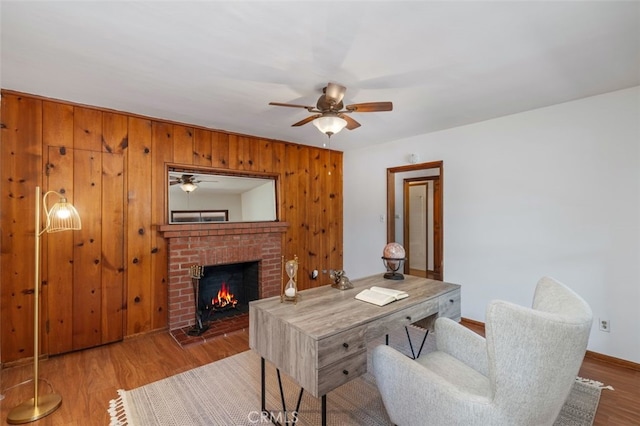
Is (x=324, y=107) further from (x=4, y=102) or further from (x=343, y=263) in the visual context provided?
(x=343, y=263)

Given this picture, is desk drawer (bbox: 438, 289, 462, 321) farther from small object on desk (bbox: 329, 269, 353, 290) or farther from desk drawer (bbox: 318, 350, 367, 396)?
desk drawer (bbox: 318, 350, 367, 396)

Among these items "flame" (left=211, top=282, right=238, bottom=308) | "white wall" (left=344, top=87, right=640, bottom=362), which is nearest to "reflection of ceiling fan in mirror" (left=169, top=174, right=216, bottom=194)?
"flame" (left=211, top=282, right=238, bottom=308)

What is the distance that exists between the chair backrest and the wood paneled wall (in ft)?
10.9

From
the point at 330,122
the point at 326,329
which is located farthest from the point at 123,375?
the point at 330,122

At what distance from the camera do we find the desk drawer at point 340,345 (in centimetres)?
139

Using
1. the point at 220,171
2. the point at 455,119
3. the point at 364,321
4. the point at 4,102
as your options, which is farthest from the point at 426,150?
the point at 4,102

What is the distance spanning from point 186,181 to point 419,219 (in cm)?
514

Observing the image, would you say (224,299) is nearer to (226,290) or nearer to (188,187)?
(226,290)

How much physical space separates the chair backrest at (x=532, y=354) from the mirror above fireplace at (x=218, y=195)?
3.24 metres

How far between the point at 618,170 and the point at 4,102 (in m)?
5.42

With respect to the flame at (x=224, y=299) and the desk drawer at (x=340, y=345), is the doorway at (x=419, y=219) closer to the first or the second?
the flame at (x=224, y=299)

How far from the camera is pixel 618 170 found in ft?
8.42

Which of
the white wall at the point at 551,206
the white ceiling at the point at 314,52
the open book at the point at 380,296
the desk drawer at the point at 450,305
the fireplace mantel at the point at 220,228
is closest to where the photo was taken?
the white ceiling at the point at 314,52
